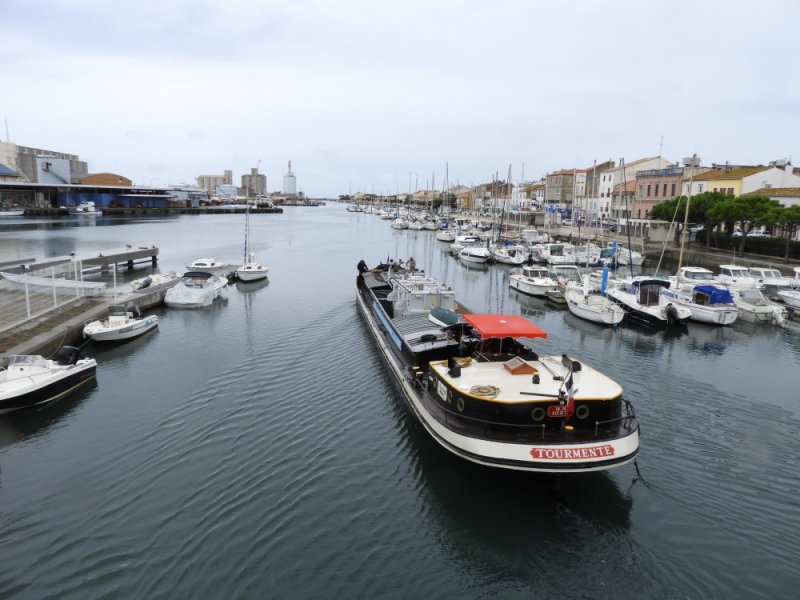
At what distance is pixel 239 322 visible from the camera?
3212 centimetres

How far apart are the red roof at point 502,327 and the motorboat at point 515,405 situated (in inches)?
1.2

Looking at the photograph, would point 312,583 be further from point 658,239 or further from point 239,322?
point 658,239

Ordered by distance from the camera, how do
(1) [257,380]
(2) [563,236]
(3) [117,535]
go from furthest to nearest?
(2) [563,236], (1) [257,380], (3) [117,535]

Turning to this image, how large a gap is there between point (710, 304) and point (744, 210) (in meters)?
25.7

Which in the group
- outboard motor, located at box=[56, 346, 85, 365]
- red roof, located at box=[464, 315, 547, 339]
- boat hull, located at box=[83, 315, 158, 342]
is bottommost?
boat hull, located at box=[83, 315, 158, 342]

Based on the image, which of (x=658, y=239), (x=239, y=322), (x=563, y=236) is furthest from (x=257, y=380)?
(x=563, y=236)

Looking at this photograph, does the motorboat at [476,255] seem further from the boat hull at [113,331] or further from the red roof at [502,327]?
the red roof at [502,327]

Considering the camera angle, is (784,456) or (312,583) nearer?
(312,583)

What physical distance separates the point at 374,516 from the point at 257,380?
10249mm

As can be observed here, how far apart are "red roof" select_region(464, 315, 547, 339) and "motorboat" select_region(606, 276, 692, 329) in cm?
2019

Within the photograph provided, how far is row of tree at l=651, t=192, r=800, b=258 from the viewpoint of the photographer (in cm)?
5044

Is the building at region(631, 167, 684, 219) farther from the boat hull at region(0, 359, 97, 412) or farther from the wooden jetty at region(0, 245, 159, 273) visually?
the boat hull at region(0, 359, 97, 412)

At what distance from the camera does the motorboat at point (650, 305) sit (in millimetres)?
32875

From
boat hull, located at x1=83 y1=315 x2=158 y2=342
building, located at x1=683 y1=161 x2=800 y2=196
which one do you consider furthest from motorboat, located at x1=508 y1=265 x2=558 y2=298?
building, located at x1=683 y1=161 x2=800 y2=196
